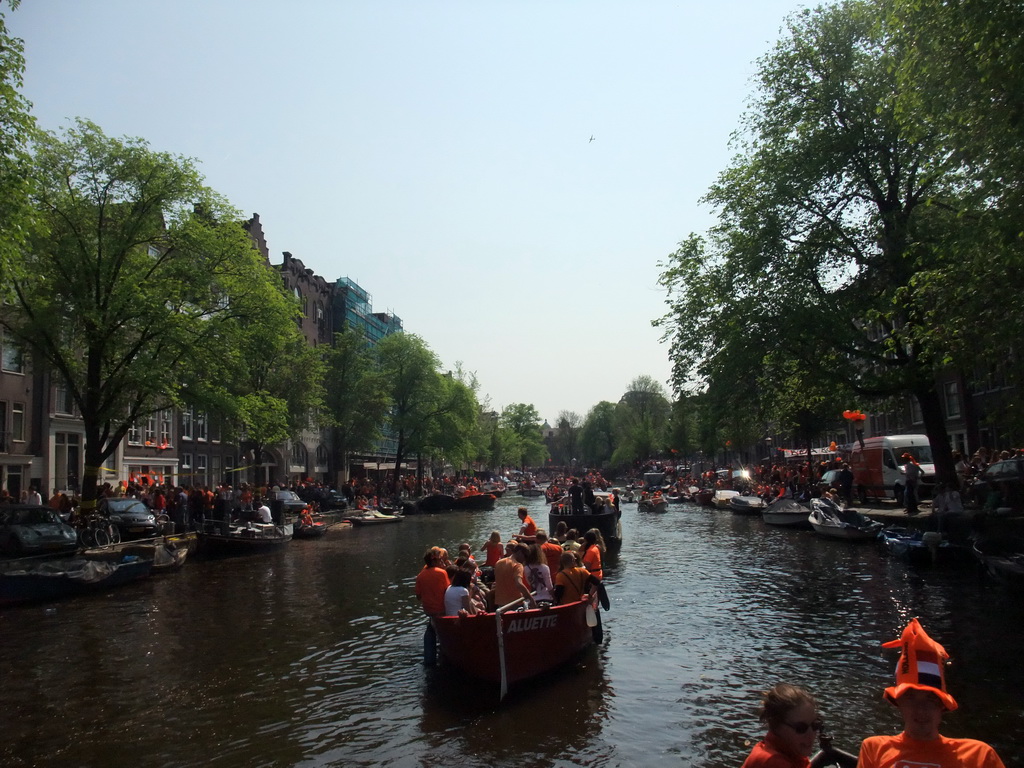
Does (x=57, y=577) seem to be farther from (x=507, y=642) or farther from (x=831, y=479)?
(x=831, y=479)

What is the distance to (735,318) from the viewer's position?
27734 millimetres

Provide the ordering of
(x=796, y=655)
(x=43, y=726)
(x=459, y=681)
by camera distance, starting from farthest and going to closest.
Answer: (x=796, y=655) < (x=459, y=681) < (x=43, y=726)

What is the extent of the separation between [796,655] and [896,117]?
1239 cm

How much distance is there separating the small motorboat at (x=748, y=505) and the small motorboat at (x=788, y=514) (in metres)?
6.82

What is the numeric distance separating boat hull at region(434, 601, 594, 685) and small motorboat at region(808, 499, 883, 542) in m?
17.6

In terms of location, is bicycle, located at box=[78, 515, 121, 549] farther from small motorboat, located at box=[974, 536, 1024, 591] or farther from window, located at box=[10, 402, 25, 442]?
small motorboat, located at box=[974, 536, 1024, 591]

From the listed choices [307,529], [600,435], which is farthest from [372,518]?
[600,435]

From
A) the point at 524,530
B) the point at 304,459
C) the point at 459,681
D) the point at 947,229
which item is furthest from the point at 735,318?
the point at 304,459

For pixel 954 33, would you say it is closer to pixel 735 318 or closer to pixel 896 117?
pixel 896 117

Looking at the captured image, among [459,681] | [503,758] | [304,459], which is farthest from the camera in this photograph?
[304,459]

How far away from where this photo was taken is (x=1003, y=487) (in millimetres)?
23266

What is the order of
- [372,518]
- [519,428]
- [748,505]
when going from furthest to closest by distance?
[519,428] < [372,518] < [748,505]

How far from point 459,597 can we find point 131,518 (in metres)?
19.5

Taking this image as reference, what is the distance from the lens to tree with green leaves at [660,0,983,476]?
25594mm
